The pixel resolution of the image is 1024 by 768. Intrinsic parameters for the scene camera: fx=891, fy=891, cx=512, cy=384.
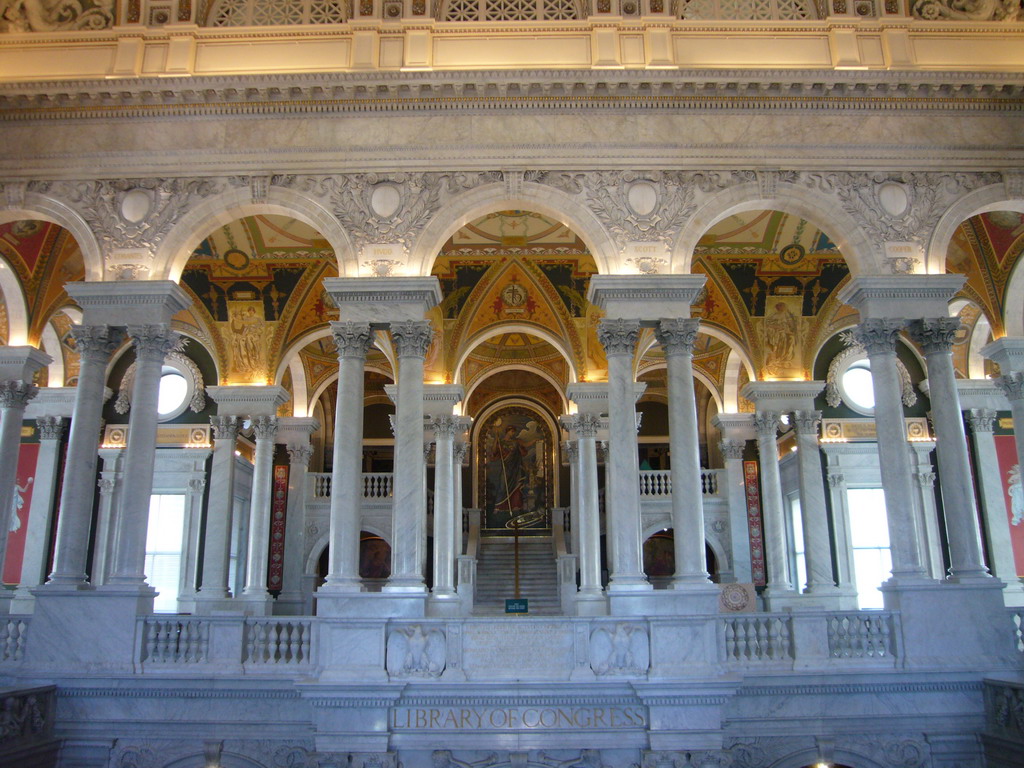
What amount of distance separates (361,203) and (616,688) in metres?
7.09

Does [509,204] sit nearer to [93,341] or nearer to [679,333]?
[679,333]

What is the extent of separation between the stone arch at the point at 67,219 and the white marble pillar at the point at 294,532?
25.0ft

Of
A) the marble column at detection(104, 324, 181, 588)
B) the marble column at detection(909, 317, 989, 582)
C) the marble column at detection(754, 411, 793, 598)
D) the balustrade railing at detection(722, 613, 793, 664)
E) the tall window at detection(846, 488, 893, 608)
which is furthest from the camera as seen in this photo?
the tall window at detection(846, 488, 893, 608)

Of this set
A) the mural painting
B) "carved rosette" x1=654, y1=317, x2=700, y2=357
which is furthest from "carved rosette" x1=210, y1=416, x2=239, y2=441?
"carved rosette" x1=654, y1=317, x2=700, y2=357

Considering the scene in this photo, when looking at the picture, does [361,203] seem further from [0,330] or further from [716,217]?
[0,330]

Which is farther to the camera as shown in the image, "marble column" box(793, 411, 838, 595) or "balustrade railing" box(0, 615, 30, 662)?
"marble column" box(793, 411, 838, 595)

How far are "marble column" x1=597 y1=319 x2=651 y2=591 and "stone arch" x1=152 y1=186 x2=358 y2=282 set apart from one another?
146 inches

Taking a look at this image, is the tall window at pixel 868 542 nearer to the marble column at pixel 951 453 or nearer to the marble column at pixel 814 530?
the marble column at pixel 814 530

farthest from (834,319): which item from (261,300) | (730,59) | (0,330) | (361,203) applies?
(0,330)

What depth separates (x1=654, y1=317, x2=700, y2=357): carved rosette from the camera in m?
11.7

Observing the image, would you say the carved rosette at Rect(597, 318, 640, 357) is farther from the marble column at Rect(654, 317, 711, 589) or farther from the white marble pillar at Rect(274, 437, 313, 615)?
the white marble pillar at Rect(274, 437, 313, 615)

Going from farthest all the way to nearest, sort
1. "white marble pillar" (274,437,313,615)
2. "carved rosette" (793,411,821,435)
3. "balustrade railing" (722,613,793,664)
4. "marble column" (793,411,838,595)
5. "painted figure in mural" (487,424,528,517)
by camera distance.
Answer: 1. "painted figure in mural" (487,424,528,517)
2. "white marble pillar" (274,437,313,615)
3. "carved rosette" (793,411,821,435)
4. "marble column" (793,411,838,595)
5. "balustrade railing" (722,613,793,664)

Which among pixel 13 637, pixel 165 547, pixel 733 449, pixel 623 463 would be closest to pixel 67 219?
pixel 13 637

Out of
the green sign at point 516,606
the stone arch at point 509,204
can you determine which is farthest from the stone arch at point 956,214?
the green sign at point 516,606
